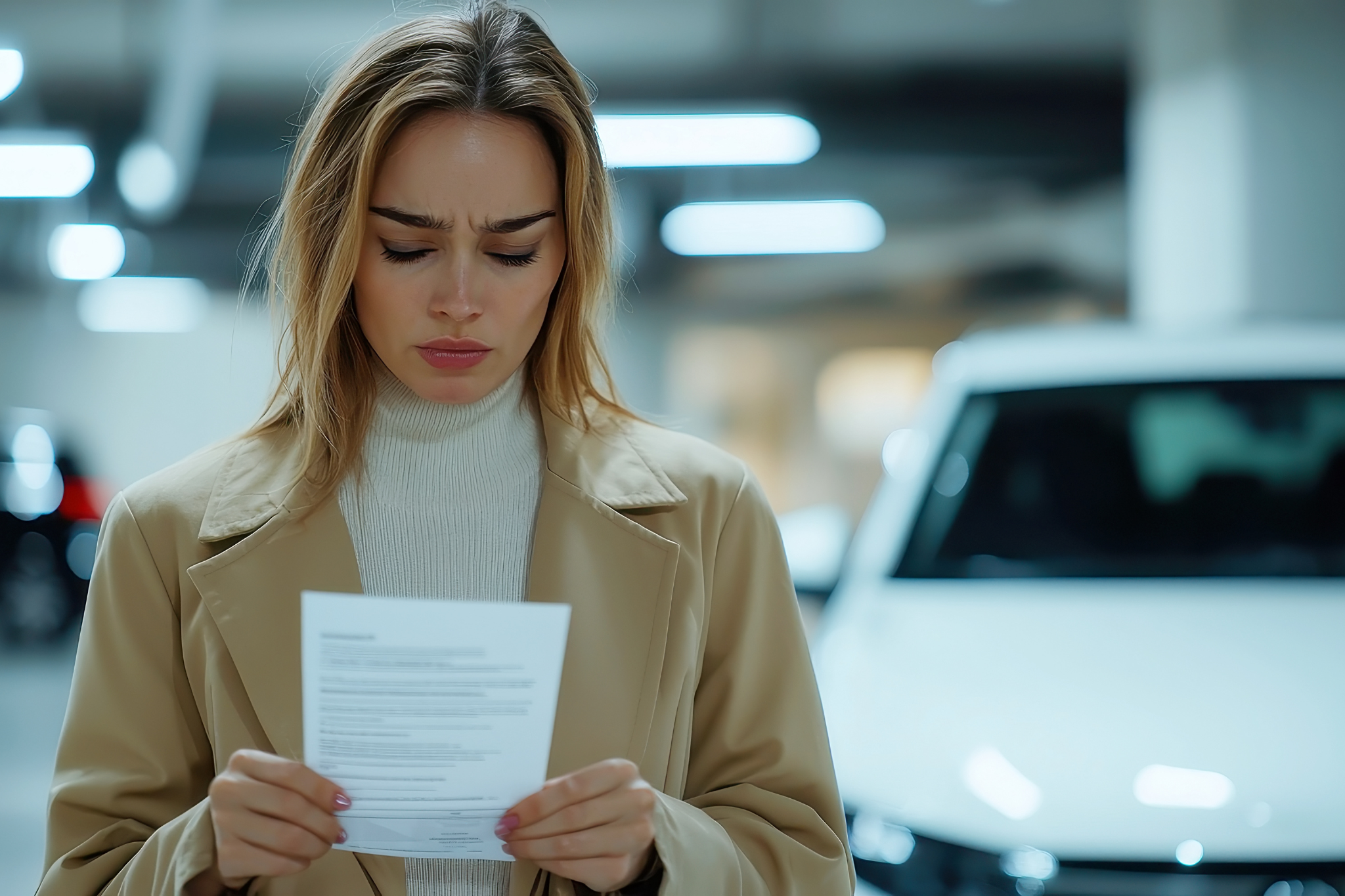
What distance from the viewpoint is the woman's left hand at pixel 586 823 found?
3.31ft

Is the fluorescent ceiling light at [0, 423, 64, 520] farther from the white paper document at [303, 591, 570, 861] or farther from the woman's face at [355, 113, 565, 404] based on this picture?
the white paper document at [303, 591, 570, 861]

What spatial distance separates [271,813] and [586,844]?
0.81 feet

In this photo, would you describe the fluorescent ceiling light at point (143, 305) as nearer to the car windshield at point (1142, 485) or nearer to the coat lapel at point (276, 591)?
the car windshield at point (1142, 485)

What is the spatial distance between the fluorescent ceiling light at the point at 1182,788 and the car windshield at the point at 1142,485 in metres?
0.74

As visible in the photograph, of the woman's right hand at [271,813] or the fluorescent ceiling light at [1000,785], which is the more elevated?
the fluorescent ceiling light at [1000,785]

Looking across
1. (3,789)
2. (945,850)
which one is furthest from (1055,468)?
(3,789)

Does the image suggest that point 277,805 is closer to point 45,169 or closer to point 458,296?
point 458,296

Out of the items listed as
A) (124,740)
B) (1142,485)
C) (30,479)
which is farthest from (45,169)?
(124,740)

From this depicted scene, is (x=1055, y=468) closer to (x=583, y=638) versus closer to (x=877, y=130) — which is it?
(x=583, y=638)

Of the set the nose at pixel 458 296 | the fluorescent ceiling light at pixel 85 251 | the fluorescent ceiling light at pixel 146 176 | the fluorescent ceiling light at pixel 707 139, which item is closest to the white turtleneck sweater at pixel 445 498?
the nose at pixel 458 296

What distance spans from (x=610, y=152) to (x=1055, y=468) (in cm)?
587

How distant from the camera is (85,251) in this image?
11508 millimetres

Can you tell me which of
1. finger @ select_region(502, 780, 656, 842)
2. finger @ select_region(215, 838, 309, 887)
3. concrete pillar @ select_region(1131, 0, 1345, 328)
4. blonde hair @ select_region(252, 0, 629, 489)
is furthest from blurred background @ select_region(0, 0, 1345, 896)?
finger @ select_region(215, 838, 309, 887)

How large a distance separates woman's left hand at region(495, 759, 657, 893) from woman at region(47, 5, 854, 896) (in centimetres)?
6
